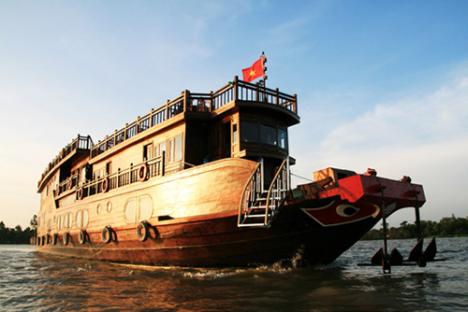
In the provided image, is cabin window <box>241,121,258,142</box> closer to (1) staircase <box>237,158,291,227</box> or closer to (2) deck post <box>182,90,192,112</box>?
(2) deck post <box>182,90,192,112</box>

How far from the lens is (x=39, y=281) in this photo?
32.3 feet

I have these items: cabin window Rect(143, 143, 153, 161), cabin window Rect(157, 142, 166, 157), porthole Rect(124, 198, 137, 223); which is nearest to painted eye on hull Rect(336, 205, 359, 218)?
cabin window Rect(157, 142, 166, 157)

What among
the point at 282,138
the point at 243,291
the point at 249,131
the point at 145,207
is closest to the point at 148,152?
the point at 145,207

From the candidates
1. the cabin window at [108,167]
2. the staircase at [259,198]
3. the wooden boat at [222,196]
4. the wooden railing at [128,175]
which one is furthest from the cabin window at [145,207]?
the cabin window at [108,167]

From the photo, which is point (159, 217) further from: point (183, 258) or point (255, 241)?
point (255, 241)

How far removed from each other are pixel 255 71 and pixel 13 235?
269 feet

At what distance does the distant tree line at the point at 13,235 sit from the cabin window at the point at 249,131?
79.5 metres

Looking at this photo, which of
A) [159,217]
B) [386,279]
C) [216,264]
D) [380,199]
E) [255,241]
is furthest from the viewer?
[159,217]

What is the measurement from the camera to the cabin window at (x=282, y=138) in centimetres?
1181

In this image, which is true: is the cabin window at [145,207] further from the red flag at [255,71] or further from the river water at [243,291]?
the red flag at [255,71]

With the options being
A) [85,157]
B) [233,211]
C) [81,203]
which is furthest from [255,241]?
[85,157]

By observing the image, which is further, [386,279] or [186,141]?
[186,141]

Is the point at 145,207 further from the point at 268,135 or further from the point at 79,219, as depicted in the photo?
the point at 79,219

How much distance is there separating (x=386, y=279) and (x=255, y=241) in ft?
9.92
